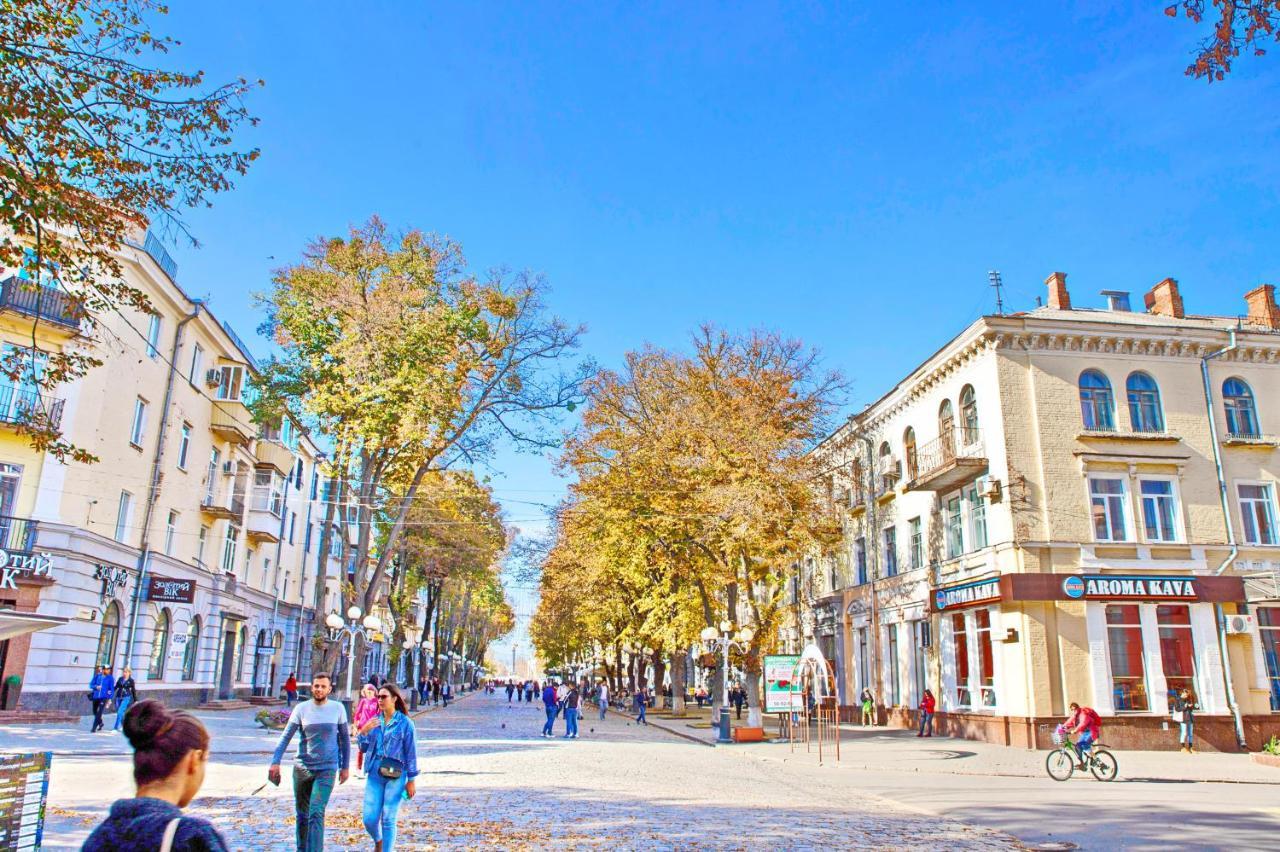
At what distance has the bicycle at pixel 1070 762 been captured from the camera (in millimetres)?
17500

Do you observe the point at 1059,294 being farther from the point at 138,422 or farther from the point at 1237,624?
the point at 138,422

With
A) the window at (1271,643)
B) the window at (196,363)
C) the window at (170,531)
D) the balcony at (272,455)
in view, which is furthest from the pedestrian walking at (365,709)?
the balcony at (272,455)

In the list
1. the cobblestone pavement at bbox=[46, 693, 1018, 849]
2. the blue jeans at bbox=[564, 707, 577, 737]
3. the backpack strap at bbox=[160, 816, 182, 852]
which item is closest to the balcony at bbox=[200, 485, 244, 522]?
the blue jeans at bbox=[564, 707, 577, 737]

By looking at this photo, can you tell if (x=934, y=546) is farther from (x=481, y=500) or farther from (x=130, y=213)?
(x=130, y=213)

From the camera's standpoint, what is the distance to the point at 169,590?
28.6 meters

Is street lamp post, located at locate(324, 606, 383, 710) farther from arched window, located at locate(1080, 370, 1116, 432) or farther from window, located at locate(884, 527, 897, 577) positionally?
arched window, located at locate(1080, 370, 1116, 432)

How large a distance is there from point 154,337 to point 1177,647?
102 feet

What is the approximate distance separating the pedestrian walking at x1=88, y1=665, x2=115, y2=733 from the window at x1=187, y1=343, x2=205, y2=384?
11.2 metres

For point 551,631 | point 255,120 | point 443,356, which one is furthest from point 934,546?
point 551,631

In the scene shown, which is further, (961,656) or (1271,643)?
(961,656)

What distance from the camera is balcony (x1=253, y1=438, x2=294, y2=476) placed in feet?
129

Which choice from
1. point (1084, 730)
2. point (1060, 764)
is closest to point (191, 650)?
point (1060, 764)

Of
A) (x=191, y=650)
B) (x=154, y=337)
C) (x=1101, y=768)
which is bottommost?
(x=1101, y=768)

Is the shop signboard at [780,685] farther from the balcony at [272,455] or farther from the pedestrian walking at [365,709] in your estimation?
the balcony at [272,455]
